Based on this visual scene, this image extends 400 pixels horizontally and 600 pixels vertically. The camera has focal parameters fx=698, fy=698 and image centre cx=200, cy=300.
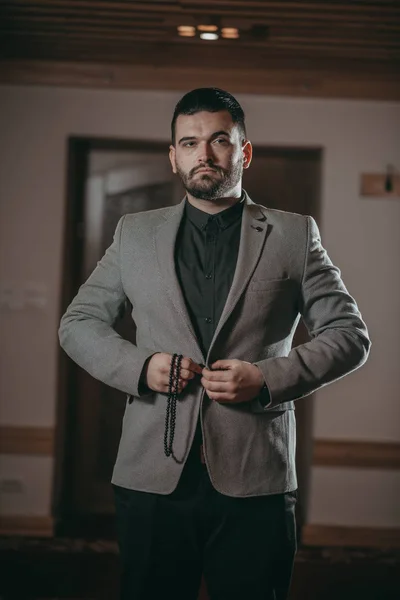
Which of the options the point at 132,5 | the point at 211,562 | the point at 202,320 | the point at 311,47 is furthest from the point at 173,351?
the point at 311,47

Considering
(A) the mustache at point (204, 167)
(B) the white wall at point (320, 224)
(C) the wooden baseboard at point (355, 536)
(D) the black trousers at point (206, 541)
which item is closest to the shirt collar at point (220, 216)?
(A) the mustache at point (204, 167)

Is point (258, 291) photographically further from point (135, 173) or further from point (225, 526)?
point (135, 173)

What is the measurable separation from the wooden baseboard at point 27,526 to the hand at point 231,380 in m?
2.49

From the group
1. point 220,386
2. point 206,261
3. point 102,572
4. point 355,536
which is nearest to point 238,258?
point 206,261

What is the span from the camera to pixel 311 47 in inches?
126

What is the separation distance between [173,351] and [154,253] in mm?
224

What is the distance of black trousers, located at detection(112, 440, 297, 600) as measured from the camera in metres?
1.42

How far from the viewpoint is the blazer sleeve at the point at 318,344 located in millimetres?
1390

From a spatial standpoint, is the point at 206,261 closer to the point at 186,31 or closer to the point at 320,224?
the point at 186,31

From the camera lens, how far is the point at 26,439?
3543 millimetres

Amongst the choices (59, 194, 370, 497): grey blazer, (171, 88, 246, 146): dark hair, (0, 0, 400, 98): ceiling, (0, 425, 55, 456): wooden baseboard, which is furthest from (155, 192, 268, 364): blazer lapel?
(0, 425, 55, 456): wooden baseboard

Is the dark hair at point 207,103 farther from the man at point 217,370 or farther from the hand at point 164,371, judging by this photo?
the hand at point 164,371

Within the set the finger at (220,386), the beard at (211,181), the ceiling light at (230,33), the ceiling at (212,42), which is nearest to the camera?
the finger at (220,386)

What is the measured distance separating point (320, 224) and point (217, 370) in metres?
2.34
